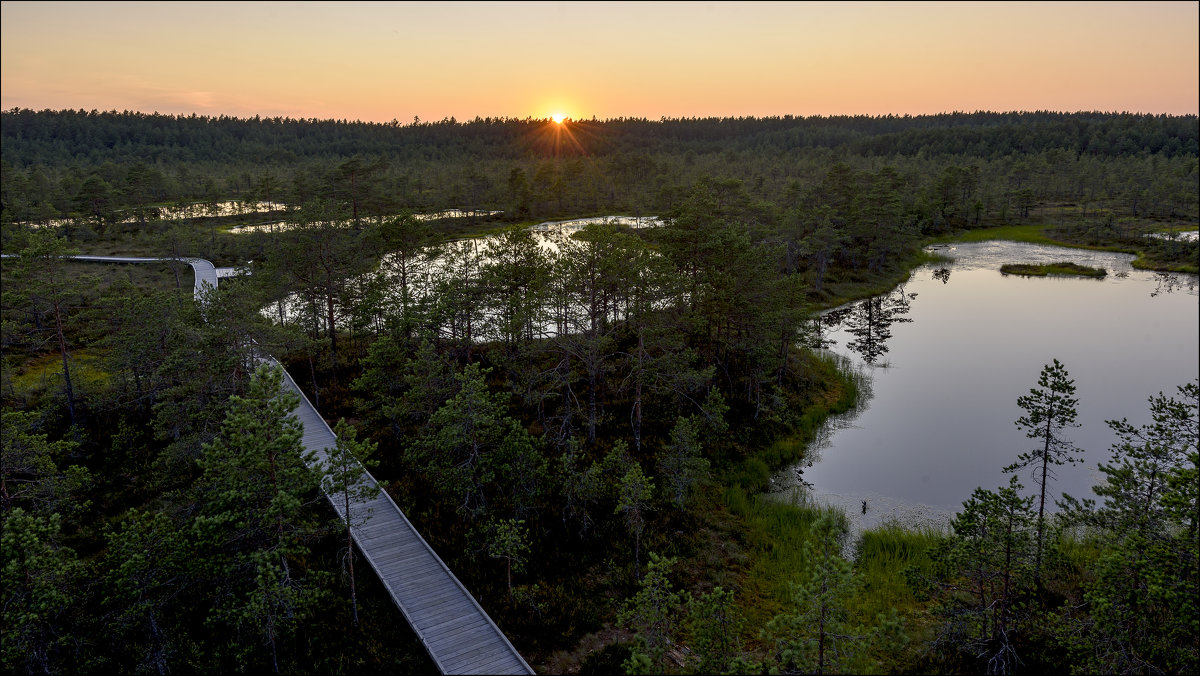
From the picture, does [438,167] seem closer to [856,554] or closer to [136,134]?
[136,134]

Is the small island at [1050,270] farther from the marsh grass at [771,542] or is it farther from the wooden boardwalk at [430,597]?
the wooden boardwalk at [430,597]

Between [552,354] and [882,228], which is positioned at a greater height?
[882,228]

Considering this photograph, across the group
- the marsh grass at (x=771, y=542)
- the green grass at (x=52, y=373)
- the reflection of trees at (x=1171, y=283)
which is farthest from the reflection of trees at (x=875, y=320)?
the green grass at (x=52, y=373)

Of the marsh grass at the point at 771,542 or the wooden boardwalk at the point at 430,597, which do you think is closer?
the wooden boardwalk at the point at 430,597

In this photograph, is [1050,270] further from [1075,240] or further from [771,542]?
[771,542]

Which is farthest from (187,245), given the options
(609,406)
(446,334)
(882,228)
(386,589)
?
(882,228)
